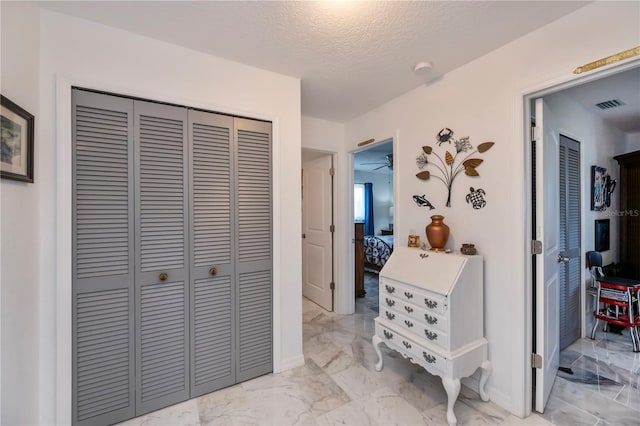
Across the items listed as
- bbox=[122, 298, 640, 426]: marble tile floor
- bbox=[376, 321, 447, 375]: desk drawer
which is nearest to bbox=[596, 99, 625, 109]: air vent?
bbox=[122, 298, 640, 426]: marble tile floor

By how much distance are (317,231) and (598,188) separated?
310 centimetres

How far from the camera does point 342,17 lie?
59.3 inches

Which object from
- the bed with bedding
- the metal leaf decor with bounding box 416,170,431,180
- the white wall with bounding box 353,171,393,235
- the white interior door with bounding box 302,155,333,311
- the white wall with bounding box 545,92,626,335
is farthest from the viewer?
the white wall with bounding box 353,171,393,235

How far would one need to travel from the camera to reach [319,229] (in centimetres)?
364

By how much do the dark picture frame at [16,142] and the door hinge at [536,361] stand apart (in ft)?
9.78

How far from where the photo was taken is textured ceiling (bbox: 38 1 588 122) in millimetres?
1435

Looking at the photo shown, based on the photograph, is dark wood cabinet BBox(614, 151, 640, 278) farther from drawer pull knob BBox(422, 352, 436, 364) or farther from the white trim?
Result: the white trim

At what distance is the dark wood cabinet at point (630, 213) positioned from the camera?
9.72ft

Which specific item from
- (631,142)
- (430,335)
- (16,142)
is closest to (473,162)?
(430,335)

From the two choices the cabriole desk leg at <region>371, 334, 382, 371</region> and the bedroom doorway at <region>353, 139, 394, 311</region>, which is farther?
the bedroom doorway at <region>353, 139, 394, 311</region>

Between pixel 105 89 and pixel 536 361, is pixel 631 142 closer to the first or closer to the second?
pixel 536 361

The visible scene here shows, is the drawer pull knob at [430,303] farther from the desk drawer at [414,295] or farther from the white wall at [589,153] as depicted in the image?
the white wall at [589,153]

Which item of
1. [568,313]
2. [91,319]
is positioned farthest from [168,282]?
[568,313]

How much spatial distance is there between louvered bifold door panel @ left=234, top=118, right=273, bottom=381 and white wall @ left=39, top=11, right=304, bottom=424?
0.23 ft
